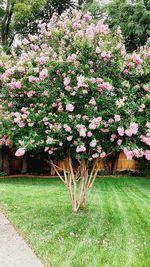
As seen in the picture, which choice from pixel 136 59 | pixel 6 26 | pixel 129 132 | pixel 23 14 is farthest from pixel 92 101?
pixel 6 26

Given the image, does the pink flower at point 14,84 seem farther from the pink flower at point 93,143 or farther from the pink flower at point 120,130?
the pink flower at point 120,130

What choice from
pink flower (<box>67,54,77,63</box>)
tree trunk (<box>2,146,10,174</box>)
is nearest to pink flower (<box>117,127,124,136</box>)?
pink flower (<box>67,54,77,63</box>)

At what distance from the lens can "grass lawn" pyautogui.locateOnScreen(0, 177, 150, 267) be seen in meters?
5.61

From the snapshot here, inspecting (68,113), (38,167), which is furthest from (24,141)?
(38,167)

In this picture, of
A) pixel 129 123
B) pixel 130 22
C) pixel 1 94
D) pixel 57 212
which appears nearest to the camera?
pixel 129 123

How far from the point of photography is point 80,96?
725 centimetres

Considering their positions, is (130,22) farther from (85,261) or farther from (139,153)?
(85,261)

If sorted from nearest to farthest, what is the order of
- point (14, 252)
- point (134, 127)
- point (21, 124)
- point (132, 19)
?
point (14, 252) < point (134, 127) < point (21, 124) < point (132, 19)

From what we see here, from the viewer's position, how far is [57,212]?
8.79 m

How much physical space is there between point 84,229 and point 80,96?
230 cm

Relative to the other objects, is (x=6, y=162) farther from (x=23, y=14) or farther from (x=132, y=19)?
(x=132, y=19)

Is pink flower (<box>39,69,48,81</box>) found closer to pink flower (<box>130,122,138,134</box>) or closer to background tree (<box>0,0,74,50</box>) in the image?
pink flower (<box>130,122,138,134</box>)

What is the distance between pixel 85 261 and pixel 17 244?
1136mm

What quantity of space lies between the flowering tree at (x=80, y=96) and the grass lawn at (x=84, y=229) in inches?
51.7
